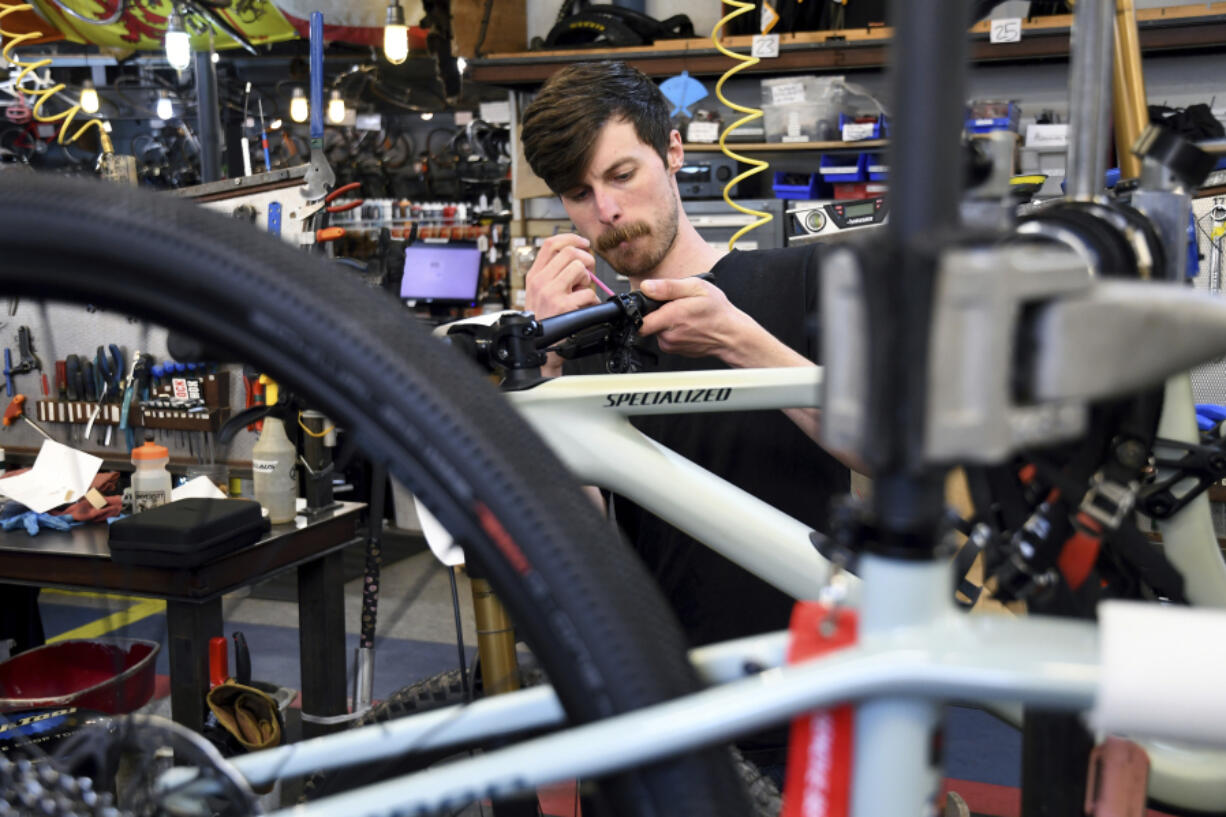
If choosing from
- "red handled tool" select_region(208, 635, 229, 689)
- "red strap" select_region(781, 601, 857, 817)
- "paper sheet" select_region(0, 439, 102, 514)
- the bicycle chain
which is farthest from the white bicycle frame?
"paper sheet" select_region(0, 439, 102, 514)

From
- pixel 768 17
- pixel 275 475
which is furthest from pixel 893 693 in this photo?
pixel 768 17

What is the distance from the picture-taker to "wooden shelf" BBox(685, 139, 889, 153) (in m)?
3.37

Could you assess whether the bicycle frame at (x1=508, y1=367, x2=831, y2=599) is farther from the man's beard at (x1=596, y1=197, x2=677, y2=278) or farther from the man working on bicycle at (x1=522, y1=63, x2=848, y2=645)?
the man's beard at (x1=596, y1=197, x2=677, y2=278)

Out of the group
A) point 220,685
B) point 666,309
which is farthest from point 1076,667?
point 220,685

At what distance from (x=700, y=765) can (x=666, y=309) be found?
2.11ft

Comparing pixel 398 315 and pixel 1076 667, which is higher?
pixel 398 315

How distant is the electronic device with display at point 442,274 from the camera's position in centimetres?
480

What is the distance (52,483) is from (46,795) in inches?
68.4

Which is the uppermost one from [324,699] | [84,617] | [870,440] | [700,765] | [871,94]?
[871,94]

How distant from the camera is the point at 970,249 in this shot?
1.08 feet

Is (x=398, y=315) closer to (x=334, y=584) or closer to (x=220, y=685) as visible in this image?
(x=220, y=685)

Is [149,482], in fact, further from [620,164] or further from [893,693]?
[893,693]

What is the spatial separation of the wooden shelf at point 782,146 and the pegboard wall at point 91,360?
5.90 ft

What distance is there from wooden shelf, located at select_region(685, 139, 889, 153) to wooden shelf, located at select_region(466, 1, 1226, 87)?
27cm
